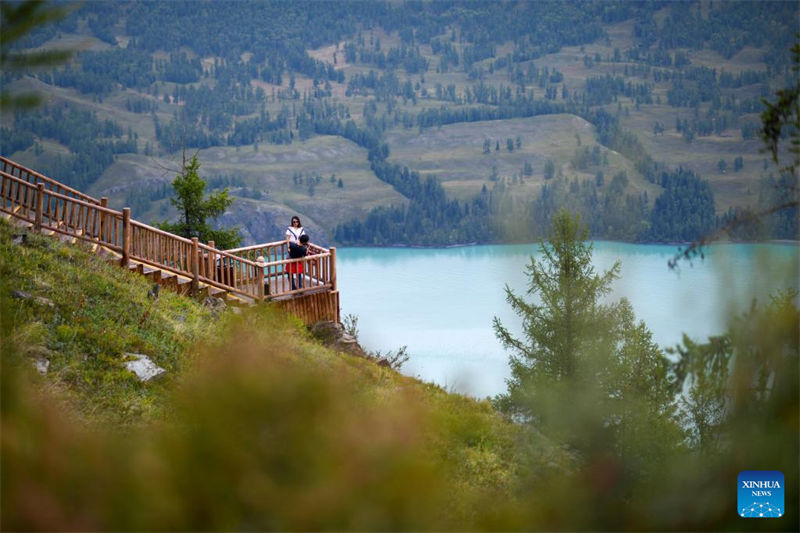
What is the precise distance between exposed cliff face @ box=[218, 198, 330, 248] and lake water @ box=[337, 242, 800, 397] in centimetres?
1115

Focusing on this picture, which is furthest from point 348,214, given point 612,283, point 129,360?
point 129,360

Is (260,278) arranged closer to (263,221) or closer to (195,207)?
(195,207)

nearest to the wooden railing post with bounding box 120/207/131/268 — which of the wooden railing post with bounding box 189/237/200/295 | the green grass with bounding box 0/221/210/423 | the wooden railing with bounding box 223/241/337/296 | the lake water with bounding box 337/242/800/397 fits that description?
the green grass with bounding box 0/221/210/423

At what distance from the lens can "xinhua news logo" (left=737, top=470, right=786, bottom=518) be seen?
235cm

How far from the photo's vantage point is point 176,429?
234 cm

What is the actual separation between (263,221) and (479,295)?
220 feet

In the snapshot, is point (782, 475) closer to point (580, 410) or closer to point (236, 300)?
point (580, 410)

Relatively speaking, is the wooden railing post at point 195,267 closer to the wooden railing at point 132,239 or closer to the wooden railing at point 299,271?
the wooden railing at point 132,239

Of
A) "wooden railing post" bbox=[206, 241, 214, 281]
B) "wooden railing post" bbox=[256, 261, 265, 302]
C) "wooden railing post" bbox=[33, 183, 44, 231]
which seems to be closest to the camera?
"wooden railing post" bbox=[33, 183, 44, 231]

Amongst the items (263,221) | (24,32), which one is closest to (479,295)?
(263,221)

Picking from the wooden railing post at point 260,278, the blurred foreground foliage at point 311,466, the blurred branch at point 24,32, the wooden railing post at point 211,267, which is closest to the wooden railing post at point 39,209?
the wooden railing post at point 211,267

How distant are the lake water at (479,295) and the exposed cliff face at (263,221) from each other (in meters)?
11.2

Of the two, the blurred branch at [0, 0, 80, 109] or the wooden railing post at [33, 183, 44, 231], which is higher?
the blurred branch at [0, 0, 80, 109]

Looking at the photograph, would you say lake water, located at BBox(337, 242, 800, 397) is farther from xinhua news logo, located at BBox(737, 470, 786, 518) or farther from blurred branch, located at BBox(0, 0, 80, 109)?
blurred branch, located at BBox(0, 0, 80, 109)
